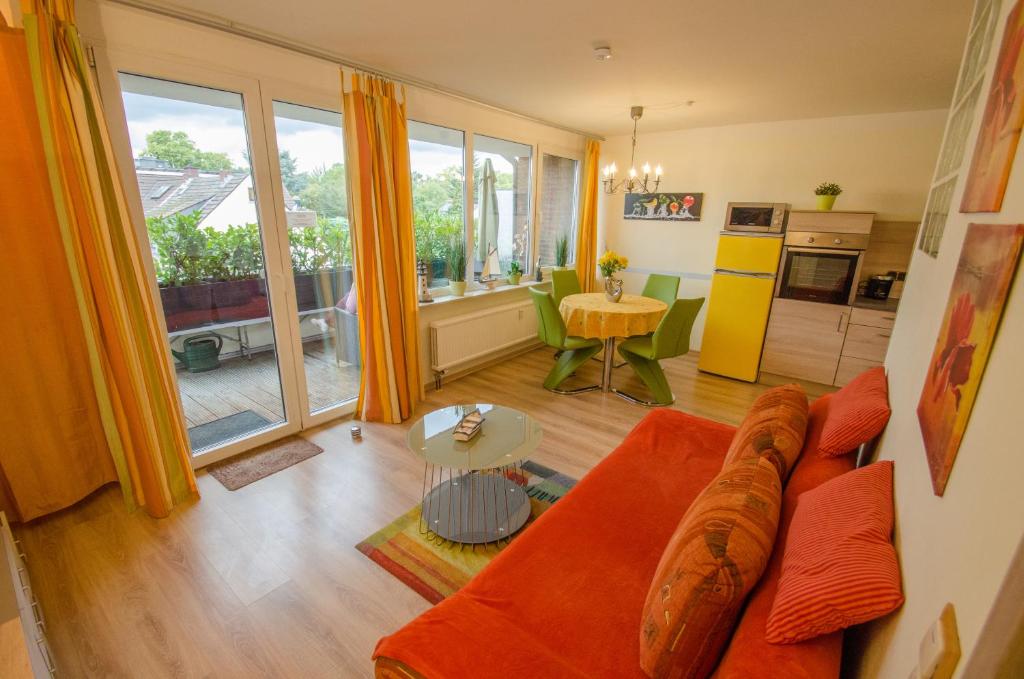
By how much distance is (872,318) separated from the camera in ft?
12.6

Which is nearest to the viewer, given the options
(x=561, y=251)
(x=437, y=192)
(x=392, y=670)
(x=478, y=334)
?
(x=392, y=670)

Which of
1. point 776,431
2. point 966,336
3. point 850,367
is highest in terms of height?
point 966,336

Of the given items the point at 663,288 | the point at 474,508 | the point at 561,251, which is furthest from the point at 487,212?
the point at 474,508

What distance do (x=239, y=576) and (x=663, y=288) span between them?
13.7 feet

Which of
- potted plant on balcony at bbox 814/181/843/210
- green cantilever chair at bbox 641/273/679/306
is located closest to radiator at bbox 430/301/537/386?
green cantilever chair at bbox 641/273/679/306

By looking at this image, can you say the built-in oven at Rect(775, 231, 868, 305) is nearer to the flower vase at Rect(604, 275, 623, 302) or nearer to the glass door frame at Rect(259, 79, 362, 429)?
the flower vase at Rect(604, 275, 623, 302)

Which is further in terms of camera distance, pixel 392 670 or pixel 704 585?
pixel 392 670

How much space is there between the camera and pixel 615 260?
4.06 m

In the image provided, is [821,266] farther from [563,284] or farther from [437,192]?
[437,192]

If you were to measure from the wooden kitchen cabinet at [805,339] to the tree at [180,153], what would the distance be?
4.66m

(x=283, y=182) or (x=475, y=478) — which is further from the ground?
(x=283, y=182)

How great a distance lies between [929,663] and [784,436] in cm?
109

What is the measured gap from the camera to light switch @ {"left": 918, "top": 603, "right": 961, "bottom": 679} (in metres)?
0.57

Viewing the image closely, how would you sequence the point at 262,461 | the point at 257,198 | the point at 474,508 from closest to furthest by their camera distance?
1. the point at 474,508
2. the point at 257,198
3. the point at 262,461
